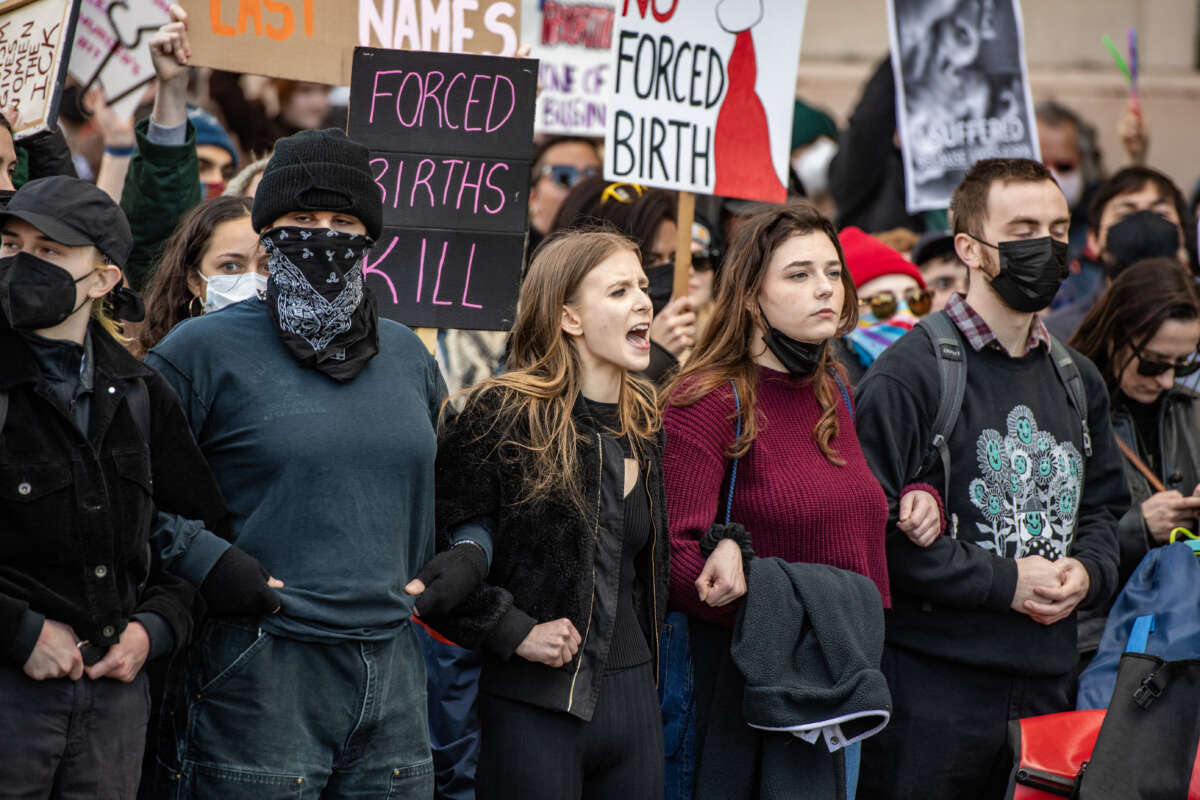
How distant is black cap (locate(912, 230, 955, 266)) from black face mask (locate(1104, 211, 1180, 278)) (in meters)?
0.67

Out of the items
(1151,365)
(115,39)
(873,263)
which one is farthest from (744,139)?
(115,39)

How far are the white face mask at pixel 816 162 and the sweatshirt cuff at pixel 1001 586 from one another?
198 inches

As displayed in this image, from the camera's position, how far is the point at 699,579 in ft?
13.2

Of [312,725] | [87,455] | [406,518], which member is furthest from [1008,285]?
[87,455]

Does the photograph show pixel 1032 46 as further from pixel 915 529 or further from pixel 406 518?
pixel 406 518

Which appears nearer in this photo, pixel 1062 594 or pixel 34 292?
pixel 34 292

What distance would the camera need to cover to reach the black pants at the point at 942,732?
4.47 meters

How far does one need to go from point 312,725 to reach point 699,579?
114 cm

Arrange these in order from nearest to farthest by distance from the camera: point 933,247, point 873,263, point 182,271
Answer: point 182,271
point 873,263
point 933,247

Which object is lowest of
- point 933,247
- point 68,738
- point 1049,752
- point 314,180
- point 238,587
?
point 1049,752

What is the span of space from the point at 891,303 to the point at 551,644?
292 cm

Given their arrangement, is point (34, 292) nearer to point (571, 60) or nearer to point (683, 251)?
point (683, 251)

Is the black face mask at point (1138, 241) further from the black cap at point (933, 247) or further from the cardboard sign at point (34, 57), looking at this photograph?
the cardboard sign at point (34, 57)

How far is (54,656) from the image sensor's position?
9.93ft
